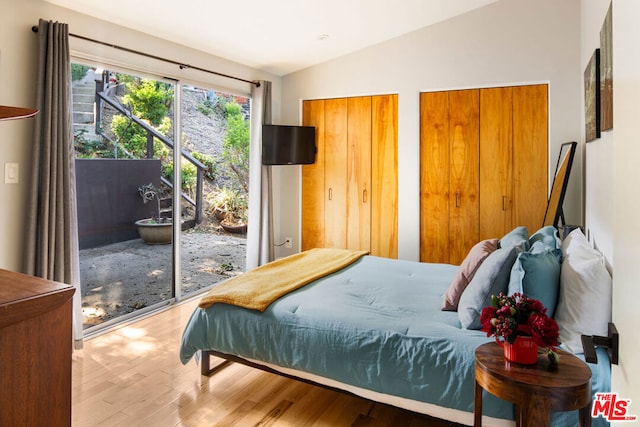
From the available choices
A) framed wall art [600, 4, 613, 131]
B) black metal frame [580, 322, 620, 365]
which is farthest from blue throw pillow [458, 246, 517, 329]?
black metal frame [580, 322, 620, 365]

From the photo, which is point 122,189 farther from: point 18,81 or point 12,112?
point 12,112

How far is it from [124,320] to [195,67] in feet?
7.89

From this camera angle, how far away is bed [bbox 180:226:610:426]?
6.26ft

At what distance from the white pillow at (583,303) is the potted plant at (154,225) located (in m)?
3.32

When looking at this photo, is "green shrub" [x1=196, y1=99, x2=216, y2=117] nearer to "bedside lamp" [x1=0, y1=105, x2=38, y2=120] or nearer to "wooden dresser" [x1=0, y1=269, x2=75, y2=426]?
"bedside lamp" [x1=0, y1=105, x2=38, y2=120]

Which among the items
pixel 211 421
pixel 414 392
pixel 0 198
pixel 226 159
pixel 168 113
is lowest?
pixel 211 421

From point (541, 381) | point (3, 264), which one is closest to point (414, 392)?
point (541, 381)

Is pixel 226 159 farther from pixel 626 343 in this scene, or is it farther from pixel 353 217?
pixel 626 343

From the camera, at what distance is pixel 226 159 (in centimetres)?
483

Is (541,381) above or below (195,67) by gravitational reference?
below

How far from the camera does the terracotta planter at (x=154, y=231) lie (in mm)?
3930

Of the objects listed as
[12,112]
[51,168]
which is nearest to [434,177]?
[51,168]

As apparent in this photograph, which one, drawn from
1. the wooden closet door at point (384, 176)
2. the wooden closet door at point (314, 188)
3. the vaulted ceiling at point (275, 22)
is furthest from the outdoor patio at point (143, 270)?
the vaulted ceiling at point (275, 22)

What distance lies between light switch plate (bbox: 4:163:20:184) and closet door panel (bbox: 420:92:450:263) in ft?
11.7
